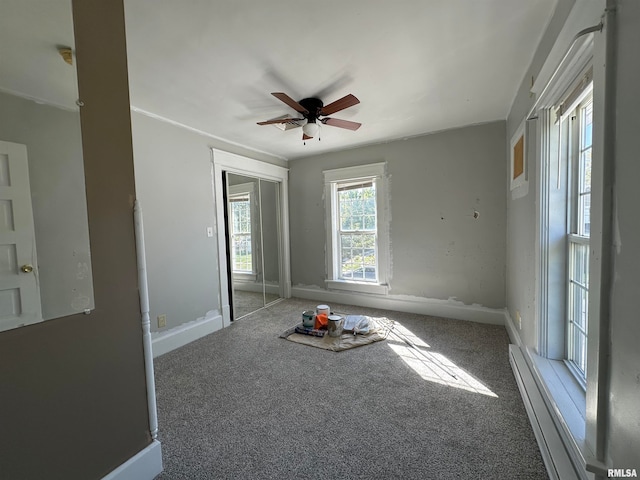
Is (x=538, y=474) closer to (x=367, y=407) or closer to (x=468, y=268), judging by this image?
(x=367, y=407)

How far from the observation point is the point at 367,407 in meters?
1.77

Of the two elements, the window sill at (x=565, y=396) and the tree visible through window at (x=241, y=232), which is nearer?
the window sill at (x=565, y=396)

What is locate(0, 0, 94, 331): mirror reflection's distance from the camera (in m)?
0.96

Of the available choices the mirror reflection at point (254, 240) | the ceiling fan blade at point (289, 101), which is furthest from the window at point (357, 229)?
the ceiling fan blade at point (289, 101)

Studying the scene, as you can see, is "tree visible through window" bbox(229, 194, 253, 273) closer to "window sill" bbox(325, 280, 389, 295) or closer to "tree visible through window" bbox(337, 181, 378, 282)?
"window sill" bbox(325, 280, 389, 295)

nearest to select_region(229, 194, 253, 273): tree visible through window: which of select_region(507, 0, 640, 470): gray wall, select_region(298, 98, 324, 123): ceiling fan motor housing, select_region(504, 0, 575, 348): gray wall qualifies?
select_region(298, 98, 324, 123): ceiling fan motor housing

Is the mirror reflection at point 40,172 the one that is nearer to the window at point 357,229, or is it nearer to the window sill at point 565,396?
the window sill at point 565,396

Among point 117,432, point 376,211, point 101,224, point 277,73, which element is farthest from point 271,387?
point 376,211

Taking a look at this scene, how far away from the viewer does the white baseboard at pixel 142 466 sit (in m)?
1.20

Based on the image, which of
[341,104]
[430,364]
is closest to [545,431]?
[430,364]

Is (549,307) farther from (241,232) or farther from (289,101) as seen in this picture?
(241,232)

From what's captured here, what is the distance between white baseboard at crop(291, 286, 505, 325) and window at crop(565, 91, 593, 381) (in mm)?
1602

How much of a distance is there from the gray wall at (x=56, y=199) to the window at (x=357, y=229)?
3224mm

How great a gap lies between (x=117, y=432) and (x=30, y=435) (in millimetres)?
326
